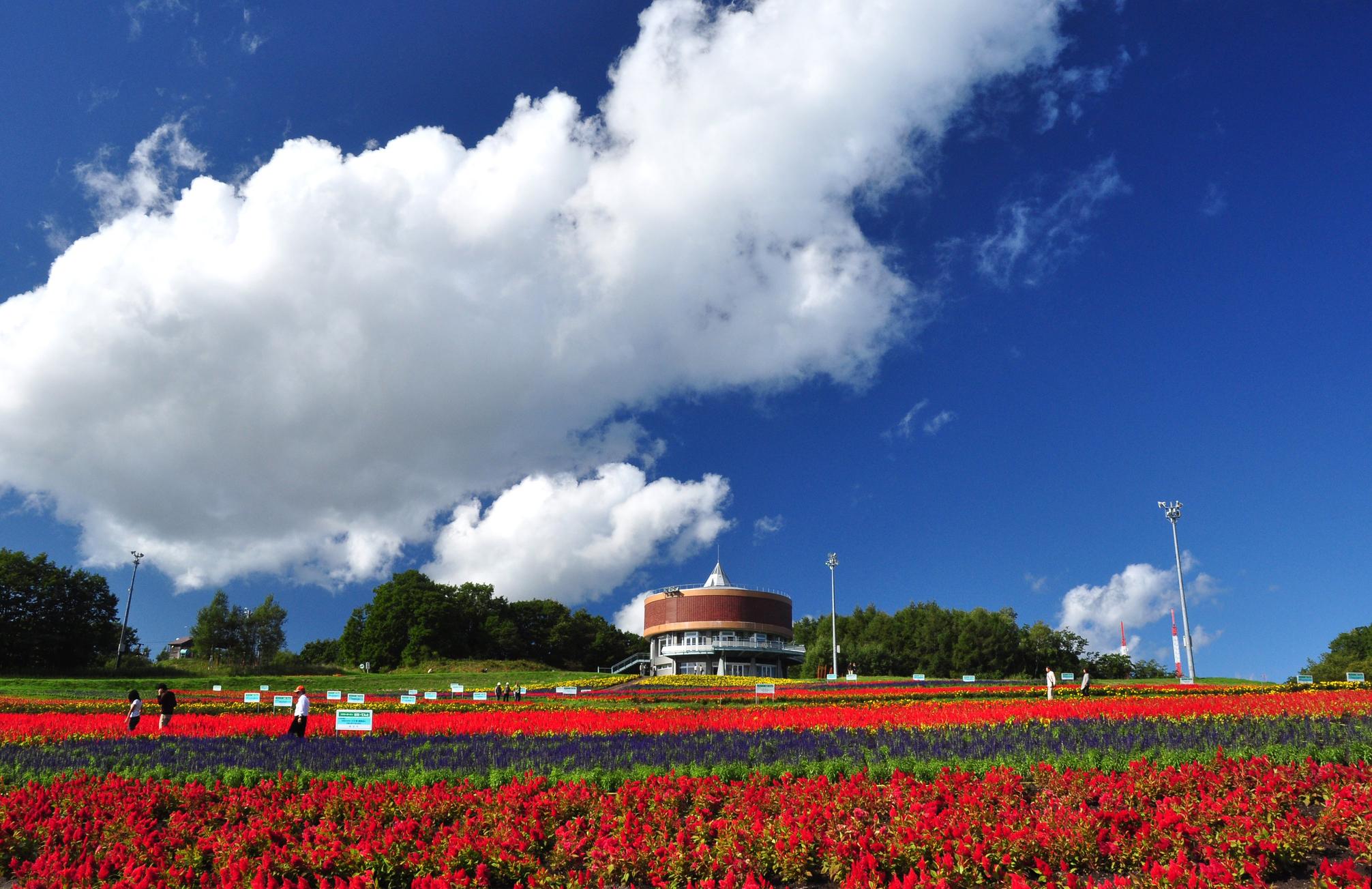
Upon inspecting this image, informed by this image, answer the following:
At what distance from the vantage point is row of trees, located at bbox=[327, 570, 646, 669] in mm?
88375

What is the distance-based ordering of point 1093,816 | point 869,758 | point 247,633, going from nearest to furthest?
1. point 1093,816
2. point 869,758
3. point 247,633

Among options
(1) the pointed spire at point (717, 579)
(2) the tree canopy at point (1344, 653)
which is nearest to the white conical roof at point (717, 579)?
(1) the pointed spire at point (717, 579)

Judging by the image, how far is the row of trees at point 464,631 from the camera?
8838 centimetres

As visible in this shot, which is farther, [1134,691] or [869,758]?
[1134,691]

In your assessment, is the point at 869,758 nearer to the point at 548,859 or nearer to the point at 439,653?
the point at 548,859

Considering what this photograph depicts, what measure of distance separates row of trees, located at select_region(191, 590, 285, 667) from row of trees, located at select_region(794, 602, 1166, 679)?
49726 mm

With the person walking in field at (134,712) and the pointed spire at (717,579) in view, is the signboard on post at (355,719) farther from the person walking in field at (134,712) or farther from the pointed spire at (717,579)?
the pointed spire at (717,579)

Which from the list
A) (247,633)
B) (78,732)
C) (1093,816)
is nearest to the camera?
(1093,816)

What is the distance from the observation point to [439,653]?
87.5 metres

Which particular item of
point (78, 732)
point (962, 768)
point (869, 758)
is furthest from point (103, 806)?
point (78, 732)

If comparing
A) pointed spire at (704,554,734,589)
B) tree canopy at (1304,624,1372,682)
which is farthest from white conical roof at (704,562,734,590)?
tree canopy at (1304,624,1372,682)

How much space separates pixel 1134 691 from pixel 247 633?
76.2 meters

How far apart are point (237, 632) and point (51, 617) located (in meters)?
14.5

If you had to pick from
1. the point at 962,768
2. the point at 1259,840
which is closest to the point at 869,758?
the point at 962,768
